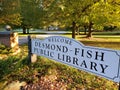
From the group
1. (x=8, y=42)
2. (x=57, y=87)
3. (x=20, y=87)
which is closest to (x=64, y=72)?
(x=57, y=87)

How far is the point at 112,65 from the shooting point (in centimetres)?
428

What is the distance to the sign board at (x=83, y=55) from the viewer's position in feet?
14.1

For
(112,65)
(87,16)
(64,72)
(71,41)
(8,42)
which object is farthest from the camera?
(87,16)

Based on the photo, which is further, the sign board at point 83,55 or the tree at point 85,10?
the tree at point 85,10

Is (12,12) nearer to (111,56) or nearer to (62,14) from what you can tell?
(62,14)

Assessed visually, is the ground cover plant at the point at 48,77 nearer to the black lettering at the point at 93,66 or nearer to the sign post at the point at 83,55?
the sign post at the point at 83,55

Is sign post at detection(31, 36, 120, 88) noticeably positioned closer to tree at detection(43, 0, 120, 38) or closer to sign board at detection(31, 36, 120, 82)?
sign board at detection(31, 36, 120, 82)

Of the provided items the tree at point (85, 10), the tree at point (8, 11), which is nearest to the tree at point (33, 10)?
the tree at point (85, 10)

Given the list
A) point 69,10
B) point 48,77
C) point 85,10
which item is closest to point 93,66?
point 48,77

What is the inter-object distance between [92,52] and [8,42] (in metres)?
9.80

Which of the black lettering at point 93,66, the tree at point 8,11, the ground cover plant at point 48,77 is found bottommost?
the ground cover plant at point 48,77

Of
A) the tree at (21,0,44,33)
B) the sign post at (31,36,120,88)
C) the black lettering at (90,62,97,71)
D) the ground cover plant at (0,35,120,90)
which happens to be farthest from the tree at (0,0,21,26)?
the black lettering at (90,62,97,71)

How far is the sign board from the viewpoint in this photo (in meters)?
4.29

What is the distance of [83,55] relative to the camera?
500 centimetres
